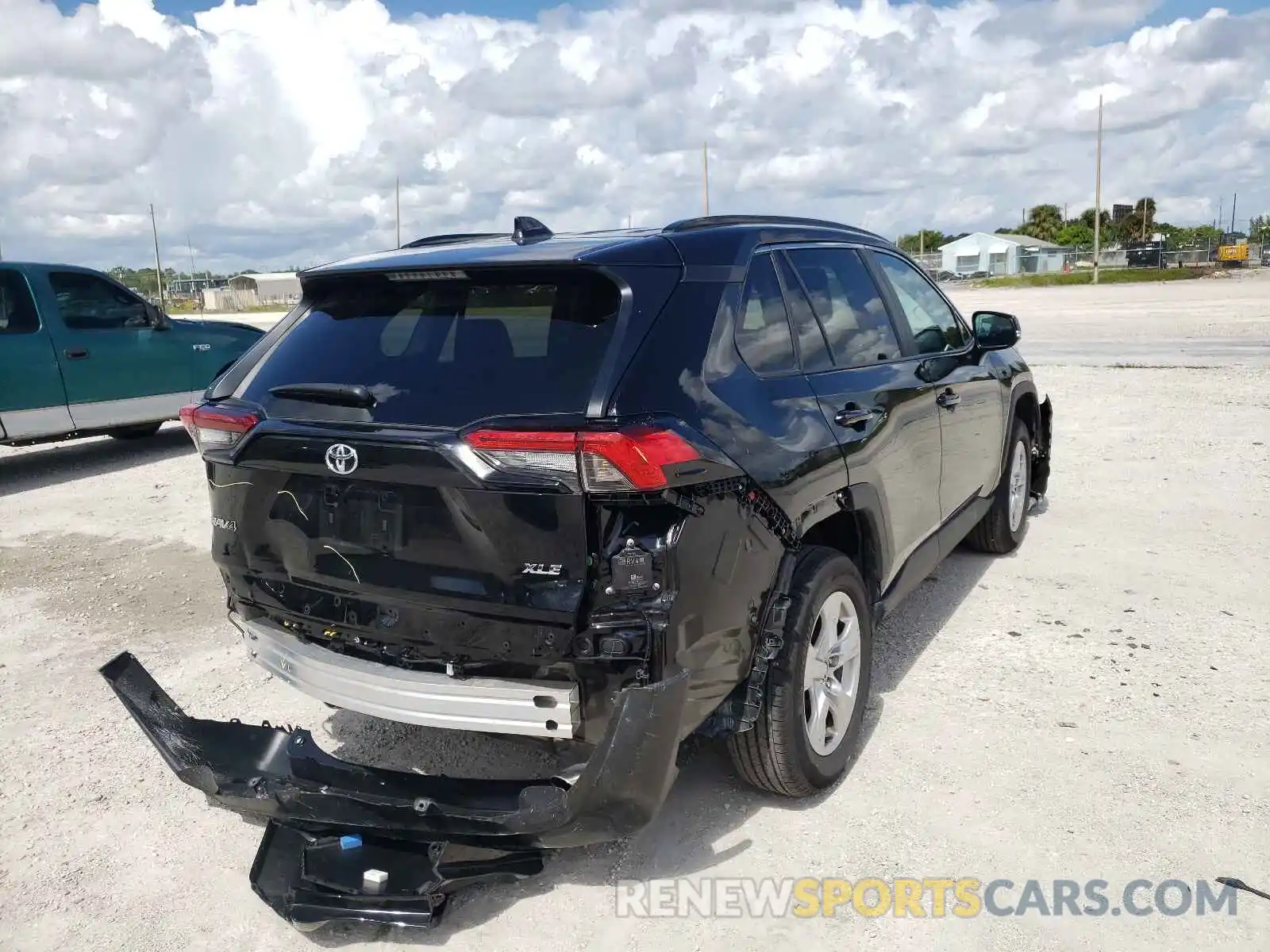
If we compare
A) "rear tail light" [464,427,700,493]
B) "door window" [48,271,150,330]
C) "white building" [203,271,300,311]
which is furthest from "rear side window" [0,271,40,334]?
"white building" [203,271,300,311]

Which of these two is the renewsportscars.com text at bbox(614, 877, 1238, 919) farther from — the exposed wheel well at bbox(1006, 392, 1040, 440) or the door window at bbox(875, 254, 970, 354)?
the exposed wheel well at bbox(1006, 392, 1040, 440)

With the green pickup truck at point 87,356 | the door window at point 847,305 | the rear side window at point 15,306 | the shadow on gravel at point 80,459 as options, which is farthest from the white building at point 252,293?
the door window at point 847,305

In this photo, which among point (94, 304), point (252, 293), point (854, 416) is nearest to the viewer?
point (854, 416)

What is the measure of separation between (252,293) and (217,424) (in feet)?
280

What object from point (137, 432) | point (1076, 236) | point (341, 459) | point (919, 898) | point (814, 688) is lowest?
point (919, 898)

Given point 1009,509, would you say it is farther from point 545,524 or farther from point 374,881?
point 374,881

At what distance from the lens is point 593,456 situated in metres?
2.58

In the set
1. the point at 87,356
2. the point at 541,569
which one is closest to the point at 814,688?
the point at 541,569

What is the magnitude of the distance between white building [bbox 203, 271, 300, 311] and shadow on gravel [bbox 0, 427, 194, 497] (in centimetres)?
6002

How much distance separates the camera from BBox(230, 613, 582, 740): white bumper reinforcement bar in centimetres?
272

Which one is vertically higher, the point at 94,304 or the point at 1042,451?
the point at 94,304

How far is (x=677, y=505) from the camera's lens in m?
2.66

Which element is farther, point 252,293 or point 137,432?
point 252,293

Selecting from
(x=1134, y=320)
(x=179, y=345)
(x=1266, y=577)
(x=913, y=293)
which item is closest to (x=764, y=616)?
(x=913, y=293)
